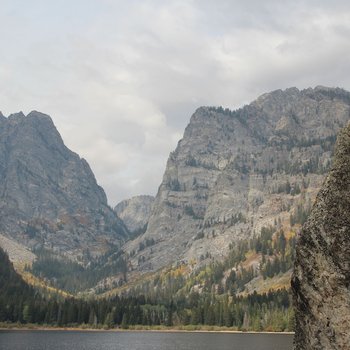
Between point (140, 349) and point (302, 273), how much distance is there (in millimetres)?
130727

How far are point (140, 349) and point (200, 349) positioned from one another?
55.1 feet

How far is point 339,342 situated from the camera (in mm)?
13648

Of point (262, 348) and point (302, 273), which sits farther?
point (262, 348)

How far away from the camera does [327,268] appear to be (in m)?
14.4

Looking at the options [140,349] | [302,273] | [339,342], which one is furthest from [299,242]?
[140,349]

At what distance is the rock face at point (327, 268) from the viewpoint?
1390 centimetres

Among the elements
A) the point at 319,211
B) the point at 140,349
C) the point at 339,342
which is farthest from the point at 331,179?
the point at 140,349

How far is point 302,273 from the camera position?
15.1 m

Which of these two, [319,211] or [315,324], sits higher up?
[319,211]

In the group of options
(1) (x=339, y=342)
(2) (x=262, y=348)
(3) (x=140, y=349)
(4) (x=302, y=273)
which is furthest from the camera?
(3) (x=140, y=349)

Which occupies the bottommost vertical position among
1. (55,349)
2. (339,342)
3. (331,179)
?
(55,349)

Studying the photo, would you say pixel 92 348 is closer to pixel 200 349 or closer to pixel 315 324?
pixel 200 349

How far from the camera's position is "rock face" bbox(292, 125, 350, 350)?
1390cm

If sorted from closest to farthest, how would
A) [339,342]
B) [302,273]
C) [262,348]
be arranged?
[339,342] → [302,273] → [262,348]
